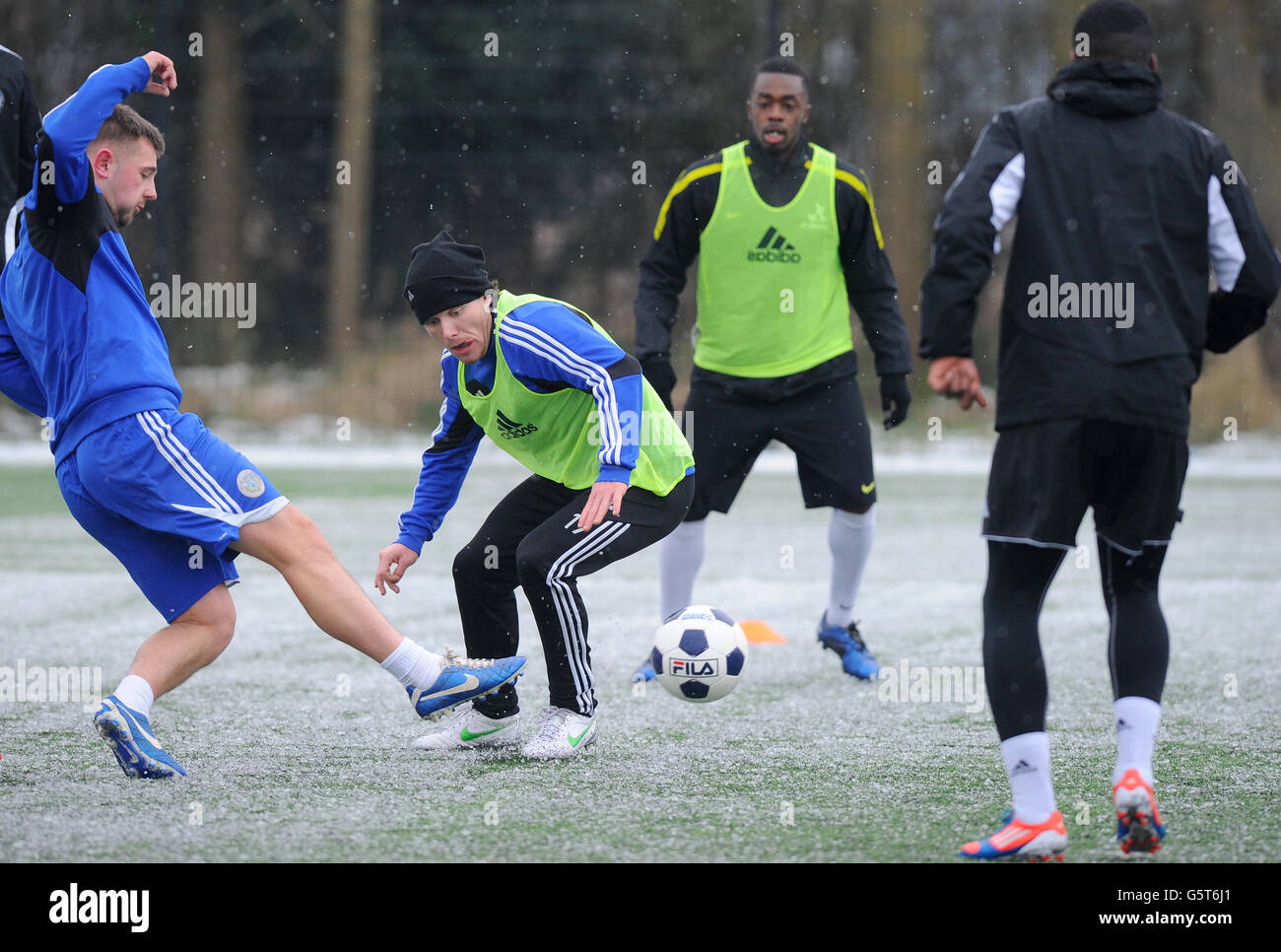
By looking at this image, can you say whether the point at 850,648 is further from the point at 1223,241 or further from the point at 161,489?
the point at 161,489

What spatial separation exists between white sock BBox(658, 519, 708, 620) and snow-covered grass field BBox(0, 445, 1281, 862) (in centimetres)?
34

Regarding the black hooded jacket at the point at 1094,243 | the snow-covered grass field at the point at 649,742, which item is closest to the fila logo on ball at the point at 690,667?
the snow-covered grass field at the point at 649,742

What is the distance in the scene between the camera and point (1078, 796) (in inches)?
159

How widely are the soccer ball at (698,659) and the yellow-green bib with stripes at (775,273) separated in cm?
140

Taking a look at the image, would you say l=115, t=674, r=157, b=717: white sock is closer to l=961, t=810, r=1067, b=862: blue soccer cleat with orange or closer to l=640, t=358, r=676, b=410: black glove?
l=961, t=810, r=1067, b=862: blue soccer cleat with orange

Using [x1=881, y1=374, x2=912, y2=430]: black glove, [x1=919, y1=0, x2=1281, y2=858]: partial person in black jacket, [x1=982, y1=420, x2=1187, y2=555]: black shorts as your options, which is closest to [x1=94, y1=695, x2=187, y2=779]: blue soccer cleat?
[x1=919, y1=0, x2=1281, y2=858]: partial person in black jacket

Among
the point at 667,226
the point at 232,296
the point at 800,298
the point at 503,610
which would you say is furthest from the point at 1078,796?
the point at 232,296

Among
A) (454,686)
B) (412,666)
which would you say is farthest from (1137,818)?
(412,666)

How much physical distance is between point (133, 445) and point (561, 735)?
55.5 inches

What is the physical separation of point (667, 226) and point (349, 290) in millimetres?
11773

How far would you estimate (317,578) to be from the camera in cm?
418

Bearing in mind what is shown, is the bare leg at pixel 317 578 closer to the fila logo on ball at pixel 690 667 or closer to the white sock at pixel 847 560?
the fila logo on ball at pixel 690 667

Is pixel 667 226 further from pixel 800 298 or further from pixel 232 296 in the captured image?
pixel 232 296

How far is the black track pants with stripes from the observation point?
4348 mm
